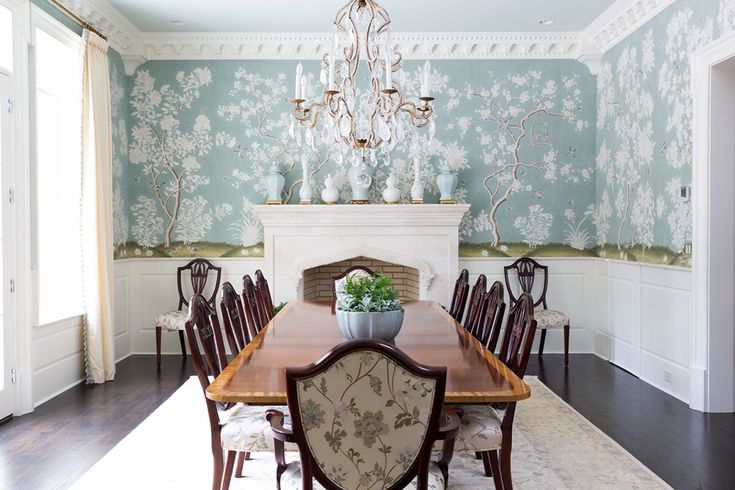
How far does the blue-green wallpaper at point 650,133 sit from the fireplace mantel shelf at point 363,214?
142 centimetres

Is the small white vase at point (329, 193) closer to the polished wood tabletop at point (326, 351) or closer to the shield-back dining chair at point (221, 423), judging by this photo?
the polished wood tabletop at point (326, 351)

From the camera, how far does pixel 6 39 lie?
3957 mm

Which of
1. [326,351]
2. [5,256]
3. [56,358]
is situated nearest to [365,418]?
[326,351]

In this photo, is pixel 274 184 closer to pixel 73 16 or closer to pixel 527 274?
pixel 73 16

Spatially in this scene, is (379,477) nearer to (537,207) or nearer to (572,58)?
(537,207)

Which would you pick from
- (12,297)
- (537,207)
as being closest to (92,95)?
(12,297)

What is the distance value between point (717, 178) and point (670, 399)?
163 cm

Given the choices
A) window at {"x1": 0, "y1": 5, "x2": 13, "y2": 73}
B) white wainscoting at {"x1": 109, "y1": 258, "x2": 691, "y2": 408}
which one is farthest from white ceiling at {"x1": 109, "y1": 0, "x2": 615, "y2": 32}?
white wainscoting at {"x1": 109, "y1": 258, "x2": 691, "y2": 408}

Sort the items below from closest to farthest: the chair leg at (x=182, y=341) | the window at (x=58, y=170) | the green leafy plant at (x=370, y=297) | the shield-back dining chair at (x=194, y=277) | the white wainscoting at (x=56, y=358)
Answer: the green leafy plant at (x=370, y=297) → the white wainscoting at (x=56, y=358) → the window at (x=58, y=170) → the chair leg at (x=182, y=341) → the shield-back dining chair at (x=194, y=277)

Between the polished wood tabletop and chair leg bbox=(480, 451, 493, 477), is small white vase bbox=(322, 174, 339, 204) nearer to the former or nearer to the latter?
the polished wood tabletop

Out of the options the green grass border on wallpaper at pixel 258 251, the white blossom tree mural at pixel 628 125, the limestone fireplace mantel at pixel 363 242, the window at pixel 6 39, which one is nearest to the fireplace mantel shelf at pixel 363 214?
the limestone fireplace mantel at pixel 363 242

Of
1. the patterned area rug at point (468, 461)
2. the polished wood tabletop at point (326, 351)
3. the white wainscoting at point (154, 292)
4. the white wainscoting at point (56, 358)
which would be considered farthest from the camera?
the white wainscoting at point (154, 292)

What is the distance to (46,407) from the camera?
166 inches

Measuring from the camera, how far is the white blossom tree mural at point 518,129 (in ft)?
20.0
